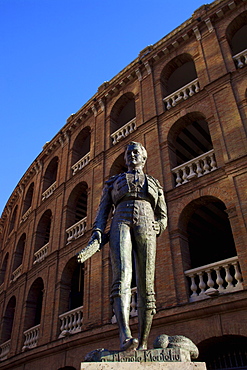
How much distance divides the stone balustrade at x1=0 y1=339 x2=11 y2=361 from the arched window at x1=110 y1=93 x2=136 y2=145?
34.1ft

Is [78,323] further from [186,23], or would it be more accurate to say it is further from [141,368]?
[186,23]

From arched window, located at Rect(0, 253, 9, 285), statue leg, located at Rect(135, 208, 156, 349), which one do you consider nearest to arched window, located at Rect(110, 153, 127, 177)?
statue leg, located at Rect(135, 208, 156, 349)

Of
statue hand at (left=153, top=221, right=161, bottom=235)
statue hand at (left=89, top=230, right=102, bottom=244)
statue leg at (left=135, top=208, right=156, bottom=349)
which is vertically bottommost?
statue leg at (left=135, top=208, right=156, bottom=349)

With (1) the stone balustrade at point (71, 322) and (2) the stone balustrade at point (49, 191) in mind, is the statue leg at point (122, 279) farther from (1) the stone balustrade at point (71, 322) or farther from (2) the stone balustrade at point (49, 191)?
(2) the stone balustrade at point (49, 191)

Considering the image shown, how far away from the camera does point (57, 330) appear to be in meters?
12.7

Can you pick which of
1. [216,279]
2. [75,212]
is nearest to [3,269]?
[75,212]

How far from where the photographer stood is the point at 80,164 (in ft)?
53.9

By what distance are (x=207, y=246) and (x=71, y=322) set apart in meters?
5.96

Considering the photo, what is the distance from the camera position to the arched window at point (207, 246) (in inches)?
354

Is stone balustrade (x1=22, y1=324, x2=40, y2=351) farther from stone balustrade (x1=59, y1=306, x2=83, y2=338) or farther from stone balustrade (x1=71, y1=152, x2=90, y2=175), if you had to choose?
stone balustrade (x1=71, y1=152, x2=90, y2=175)

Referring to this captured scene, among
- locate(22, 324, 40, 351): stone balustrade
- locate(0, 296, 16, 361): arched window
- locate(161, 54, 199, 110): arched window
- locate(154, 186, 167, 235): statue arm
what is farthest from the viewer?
locate(0, 296, 16, 361): arched window

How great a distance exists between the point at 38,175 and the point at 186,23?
36.9ft

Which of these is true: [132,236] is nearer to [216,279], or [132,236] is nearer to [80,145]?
[216,279]

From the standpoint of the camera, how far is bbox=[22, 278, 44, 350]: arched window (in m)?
14.1
